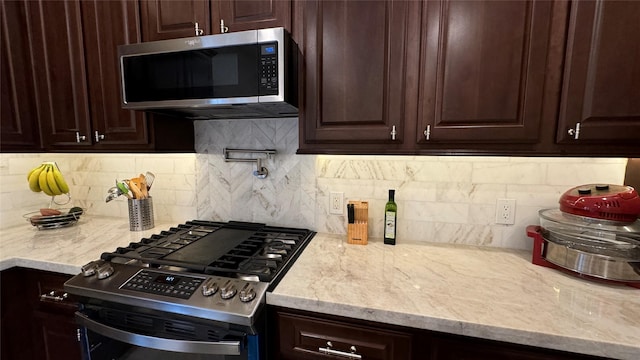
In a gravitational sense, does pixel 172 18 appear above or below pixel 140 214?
above

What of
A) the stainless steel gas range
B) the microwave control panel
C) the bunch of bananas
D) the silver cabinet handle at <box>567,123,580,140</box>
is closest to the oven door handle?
the stainless steel gas range

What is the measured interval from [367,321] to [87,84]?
6.04 ft

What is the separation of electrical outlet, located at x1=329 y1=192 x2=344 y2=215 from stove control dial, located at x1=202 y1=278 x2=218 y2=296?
2.43 feet

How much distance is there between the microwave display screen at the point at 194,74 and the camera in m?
1.05

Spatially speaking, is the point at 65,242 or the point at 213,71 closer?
the point at 213,71

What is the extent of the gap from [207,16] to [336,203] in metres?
1.11

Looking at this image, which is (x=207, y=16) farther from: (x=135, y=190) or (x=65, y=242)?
(x=65, y=242)

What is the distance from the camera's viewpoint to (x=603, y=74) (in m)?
0.89

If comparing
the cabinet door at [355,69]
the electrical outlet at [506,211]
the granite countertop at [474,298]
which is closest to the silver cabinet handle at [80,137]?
the cabinet door at [355,69]

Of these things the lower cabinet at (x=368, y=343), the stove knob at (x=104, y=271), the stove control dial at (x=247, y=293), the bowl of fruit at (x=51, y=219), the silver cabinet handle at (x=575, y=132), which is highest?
the silver cabinet handle at (x=575, y=132)

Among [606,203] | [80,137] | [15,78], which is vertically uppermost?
[15,78]

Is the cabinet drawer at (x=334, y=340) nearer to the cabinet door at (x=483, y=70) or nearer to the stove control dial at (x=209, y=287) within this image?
the stove control dial at (x=209, y=287)

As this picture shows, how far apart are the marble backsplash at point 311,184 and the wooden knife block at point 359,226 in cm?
10

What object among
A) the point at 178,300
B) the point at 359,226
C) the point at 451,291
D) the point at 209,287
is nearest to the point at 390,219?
the point at 359,226
